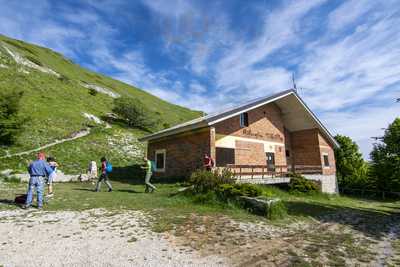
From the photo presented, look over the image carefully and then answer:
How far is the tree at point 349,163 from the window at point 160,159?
23893 mm

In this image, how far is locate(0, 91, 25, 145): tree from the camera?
61.2 feet

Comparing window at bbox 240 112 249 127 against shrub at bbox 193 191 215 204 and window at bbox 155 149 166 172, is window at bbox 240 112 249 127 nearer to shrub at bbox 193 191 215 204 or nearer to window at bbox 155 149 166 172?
window at bbox 155 149 166 172

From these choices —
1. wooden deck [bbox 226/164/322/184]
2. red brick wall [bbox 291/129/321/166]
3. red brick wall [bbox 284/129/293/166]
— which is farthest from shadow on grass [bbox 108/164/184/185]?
red brick wall [bbox 291/129/321/166]

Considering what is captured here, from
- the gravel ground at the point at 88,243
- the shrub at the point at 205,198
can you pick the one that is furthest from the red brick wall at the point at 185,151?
the gravel ground at the point at 88,243

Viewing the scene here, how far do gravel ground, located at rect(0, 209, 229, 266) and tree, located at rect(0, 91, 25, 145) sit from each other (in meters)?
14.5

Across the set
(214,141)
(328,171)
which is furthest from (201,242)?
(328,171)

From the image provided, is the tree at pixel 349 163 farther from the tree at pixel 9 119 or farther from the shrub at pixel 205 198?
the tree at pixel 9 119

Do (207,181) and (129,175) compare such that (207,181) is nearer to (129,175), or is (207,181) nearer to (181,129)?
(181,129)

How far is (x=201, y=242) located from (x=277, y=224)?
3299 millimetres

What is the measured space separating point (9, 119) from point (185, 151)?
13525 millimetres

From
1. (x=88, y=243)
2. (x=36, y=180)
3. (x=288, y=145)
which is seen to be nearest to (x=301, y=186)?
(x=288, y=145)

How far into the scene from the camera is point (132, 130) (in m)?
34.4

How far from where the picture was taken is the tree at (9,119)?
1864 cm

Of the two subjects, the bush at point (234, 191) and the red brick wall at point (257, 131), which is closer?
the bush at point (234, 191)
